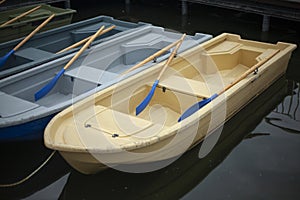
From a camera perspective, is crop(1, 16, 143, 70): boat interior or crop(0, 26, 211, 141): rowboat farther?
crop(1, 16, 143, 70): boat interior

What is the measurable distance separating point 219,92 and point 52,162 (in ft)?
5.93

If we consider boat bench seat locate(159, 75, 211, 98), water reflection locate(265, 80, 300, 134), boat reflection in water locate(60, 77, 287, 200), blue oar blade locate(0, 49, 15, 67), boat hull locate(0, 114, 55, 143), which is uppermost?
blue oar blade locate(0, 49, 15, 67)

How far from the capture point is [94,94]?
13.2 ft

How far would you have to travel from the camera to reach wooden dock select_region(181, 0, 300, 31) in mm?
6820

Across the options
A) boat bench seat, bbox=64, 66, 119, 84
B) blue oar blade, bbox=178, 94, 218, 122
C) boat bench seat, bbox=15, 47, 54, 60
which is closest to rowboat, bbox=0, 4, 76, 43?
boat bench seat, bbox=15, 47, 54, 60

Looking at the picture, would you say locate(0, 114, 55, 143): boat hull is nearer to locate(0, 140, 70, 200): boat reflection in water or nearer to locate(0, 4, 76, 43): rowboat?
locate(0, 140, 70, 200): boat reflection in water

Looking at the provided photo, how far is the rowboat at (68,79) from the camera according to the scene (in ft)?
12.2

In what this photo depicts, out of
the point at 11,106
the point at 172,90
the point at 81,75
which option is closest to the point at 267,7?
the point at 172,90

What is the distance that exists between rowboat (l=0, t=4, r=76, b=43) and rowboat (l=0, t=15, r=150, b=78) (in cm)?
60

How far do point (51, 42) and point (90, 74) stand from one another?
1.56 m

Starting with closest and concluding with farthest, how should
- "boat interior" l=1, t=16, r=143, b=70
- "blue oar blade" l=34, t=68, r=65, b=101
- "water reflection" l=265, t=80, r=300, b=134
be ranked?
1. "blue oar blade" l=34, t=68, r=65, b=101
2. "water reflection" l=265, t=80, r=300, b=134
3. "boat interior" l=1, t=16, r=143, b=70

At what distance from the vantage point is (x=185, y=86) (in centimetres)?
438

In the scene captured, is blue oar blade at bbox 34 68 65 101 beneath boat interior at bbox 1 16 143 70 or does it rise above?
beneath

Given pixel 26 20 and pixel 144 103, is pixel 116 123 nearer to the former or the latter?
pixel 144 103
